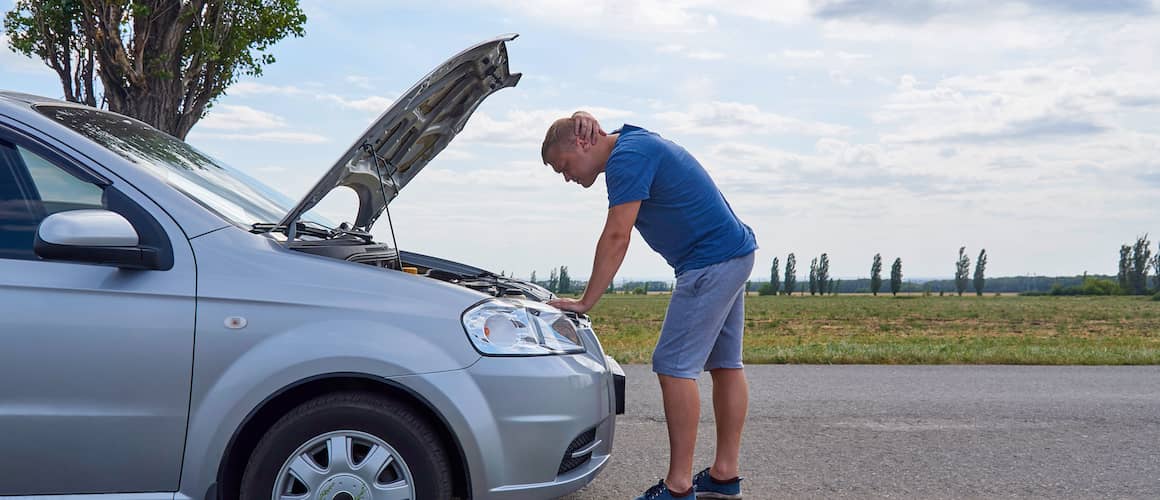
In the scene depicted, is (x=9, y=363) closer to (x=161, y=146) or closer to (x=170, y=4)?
(x=161, y=146)

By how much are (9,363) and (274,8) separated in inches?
586

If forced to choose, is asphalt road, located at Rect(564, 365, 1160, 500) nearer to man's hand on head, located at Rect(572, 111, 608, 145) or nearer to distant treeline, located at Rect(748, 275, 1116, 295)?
man's hand on head, located at Rect(572, 111, 608, 145)

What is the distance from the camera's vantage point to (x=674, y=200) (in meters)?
4.10

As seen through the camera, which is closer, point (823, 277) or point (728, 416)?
point (728, 416)

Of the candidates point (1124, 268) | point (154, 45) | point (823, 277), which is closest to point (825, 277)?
point (823, 277)

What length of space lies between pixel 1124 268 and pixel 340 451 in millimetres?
140805

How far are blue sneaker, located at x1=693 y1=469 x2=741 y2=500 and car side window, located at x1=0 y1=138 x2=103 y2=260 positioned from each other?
272cm

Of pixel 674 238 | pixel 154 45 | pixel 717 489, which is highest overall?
pixel 154 45

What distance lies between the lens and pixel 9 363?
10.2 ft

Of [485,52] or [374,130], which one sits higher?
[485,52]

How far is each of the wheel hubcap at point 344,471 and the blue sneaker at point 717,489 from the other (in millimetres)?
1687

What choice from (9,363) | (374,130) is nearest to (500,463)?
(374,130)

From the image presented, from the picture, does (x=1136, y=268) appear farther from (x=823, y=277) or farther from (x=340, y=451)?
(x=340, y=451)

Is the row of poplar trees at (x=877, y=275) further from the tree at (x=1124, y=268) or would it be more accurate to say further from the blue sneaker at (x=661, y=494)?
the blue sneaker at (x=661, y=494)
